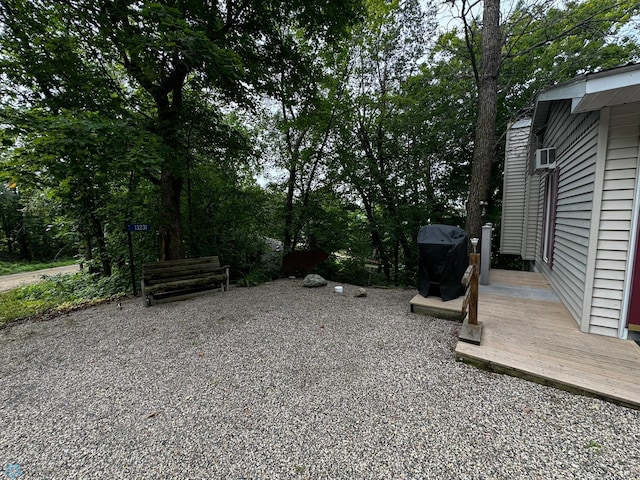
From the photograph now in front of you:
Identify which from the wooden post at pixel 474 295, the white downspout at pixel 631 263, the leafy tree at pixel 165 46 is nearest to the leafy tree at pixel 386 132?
the leafy tree at pixel 165 46

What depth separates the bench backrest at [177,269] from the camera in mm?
4383

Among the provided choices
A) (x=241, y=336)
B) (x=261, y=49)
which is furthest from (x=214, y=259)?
(x=261, y=49)

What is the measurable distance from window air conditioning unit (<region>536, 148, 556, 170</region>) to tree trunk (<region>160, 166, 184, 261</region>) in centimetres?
675

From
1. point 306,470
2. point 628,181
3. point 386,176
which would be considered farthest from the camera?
point 386,176

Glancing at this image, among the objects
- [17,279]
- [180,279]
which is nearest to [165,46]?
[180,279]

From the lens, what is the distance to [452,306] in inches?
135

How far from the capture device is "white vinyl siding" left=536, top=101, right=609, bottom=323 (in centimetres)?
283

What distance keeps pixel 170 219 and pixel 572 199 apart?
6.51 meters

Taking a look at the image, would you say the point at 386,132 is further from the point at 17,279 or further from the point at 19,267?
the point at 19,267

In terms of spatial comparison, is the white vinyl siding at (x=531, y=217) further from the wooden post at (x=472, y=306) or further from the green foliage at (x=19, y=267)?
the green foliage at (x=19, y=267)

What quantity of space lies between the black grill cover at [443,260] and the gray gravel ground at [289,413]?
0.80 m

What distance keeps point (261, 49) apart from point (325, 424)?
20.6 feet

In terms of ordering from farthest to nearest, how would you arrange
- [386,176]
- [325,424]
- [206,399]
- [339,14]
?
[386,176]
[339,14]
[206,399]
[325,424]

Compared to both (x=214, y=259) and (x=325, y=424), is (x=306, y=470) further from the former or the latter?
(x=214, y=259)
